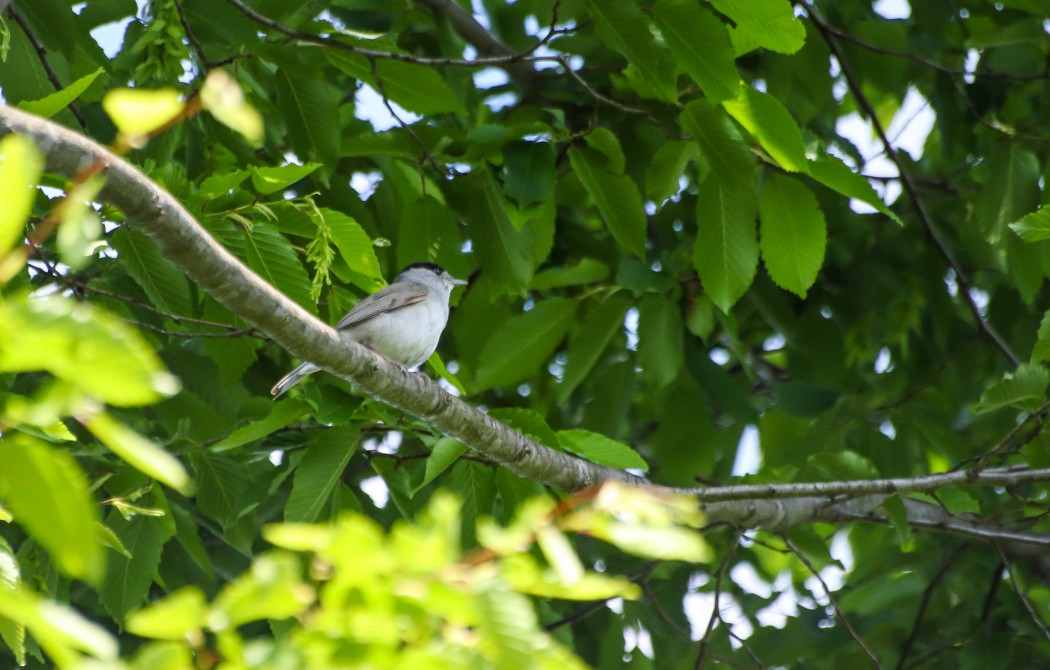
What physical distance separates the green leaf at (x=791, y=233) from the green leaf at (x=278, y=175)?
200 centimetres

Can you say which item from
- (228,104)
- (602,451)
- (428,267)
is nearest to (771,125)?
(602,451)

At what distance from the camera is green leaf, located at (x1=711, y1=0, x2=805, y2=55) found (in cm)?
370

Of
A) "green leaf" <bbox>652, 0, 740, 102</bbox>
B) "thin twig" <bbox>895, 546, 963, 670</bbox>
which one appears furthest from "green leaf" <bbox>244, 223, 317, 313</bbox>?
"thin twig" <bbox>895, 546, 963, 670</bbox>

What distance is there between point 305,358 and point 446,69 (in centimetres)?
314

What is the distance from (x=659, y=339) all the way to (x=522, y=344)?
0.62 metres

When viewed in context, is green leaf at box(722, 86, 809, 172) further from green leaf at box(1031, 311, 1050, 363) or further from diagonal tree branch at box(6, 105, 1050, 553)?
diagonal tree branch at box(6, 105, 1050, 553)

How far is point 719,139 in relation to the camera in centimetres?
412

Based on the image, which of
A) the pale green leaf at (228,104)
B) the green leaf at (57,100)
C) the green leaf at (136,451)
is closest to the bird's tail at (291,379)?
the green leaf at (57,100)

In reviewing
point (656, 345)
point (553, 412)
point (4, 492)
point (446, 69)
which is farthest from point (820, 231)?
point (4, 492)

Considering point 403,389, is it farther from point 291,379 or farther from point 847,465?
point 847,465

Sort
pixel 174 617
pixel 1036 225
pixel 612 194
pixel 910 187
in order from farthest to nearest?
pixel 910 187
pixel 612 194
pixel 1036 225
pixel 174 617

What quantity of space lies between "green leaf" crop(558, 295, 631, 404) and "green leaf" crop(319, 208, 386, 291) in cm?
161

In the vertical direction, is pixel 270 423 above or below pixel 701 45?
below

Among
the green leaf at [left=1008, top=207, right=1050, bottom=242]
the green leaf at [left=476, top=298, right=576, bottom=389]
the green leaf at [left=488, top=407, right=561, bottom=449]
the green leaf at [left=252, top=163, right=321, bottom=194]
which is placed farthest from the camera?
the green leaf at [left=476, top=298, right=576, bottom=389]
